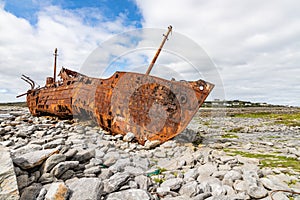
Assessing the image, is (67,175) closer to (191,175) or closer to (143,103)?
(191,175)

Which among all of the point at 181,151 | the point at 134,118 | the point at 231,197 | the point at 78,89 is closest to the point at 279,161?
the point at 181,151

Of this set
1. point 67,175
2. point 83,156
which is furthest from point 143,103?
point 67,175

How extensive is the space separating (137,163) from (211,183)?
1.50 metres

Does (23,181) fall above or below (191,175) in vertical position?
above

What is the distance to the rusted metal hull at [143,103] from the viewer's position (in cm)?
536

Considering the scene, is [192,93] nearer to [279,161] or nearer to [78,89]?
[279,161]

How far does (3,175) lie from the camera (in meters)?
2.16

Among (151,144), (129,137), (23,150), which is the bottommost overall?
(151,144)

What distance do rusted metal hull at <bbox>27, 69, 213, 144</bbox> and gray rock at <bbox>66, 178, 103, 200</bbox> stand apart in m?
3.08

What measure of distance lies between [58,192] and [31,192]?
36cm

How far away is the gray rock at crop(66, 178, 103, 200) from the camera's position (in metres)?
2.31

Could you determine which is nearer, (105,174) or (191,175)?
(105,174)

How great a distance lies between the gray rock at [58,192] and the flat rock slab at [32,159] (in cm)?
60

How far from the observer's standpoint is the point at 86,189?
241cm
